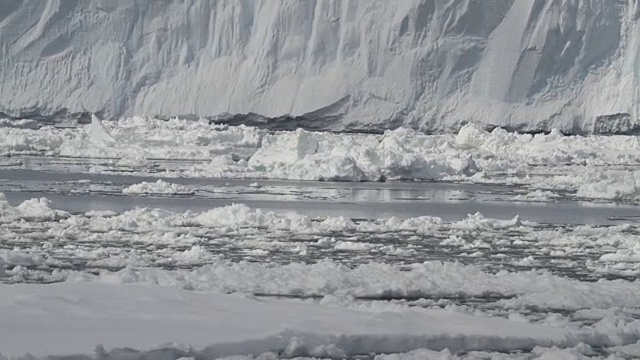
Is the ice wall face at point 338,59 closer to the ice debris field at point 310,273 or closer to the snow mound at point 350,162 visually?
the snow mound at point 350,162

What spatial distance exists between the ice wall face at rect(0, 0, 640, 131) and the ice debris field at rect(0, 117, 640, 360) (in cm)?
689

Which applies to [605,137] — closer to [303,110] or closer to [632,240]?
[303,110]

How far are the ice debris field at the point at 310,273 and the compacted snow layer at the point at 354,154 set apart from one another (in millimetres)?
109

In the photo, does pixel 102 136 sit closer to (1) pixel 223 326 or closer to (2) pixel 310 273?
(2) pixel 310 273

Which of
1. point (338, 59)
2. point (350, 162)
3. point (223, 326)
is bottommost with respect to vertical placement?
point (223, 326)

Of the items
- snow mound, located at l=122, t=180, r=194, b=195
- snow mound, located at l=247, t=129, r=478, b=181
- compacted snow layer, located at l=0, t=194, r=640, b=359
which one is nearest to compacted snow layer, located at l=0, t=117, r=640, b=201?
snow mound, located at l=247, t=129, r=478, b=181

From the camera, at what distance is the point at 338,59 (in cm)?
2392

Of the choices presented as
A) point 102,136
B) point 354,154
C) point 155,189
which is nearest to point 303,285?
point 155,189

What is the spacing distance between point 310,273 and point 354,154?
34.2ft

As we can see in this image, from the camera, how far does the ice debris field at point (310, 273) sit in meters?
4.68

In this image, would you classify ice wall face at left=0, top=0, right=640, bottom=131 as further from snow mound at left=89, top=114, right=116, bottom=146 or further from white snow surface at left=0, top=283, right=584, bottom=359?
white snow surface at left=0, top=283, right=584, bottom=359

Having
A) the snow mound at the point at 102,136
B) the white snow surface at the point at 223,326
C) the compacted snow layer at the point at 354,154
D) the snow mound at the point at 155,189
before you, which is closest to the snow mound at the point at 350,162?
the compacted snow layer at the point at 354,154

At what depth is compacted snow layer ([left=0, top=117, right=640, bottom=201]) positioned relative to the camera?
53.7ft

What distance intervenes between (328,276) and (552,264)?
2.09 meters
